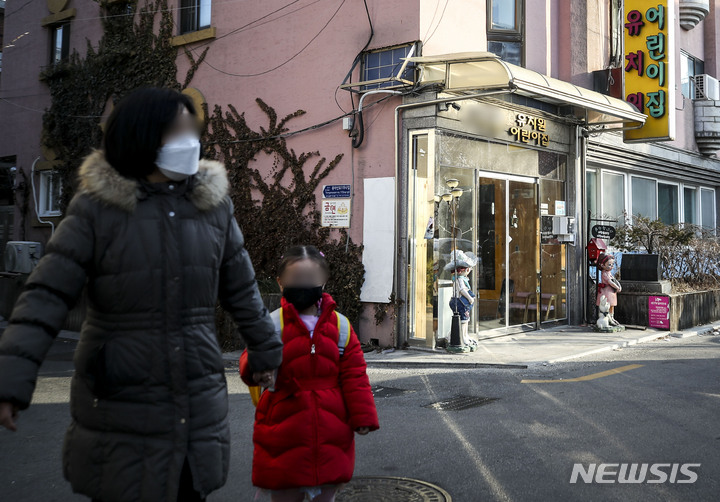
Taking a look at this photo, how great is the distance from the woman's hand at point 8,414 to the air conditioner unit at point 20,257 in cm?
1500

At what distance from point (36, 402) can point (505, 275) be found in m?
8.27

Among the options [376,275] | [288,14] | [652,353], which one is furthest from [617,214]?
[288,14]

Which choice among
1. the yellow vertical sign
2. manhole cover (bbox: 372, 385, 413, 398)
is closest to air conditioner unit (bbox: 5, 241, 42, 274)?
manhole cover (bbox: 372, 385, 413, 398)

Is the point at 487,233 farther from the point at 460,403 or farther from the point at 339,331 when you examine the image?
the point at 339,331

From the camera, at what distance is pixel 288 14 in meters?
12.7

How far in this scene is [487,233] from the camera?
12.5 meters

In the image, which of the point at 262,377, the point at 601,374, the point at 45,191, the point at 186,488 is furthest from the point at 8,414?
the point at 45,191

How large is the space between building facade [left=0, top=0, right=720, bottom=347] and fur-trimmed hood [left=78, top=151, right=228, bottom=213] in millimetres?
8025

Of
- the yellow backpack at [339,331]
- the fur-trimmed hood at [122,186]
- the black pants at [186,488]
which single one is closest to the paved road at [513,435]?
the yellow backpack at [339,331]

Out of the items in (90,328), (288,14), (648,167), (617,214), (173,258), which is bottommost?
(90,328)

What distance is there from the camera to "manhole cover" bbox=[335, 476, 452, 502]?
420 centimetres

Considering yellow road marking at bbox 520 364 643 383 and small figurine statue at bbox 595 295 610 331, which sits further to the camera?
small figurine statue at bbox 595 295 610 331

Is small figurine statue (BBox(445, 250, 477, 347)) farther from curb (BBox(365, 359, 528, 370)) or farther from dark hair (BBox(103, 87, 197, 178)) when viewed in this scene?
dark hair (BBox(103, 87, 197, 178))

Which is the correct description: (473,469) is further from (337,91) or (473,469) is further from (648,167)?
(648,167)
